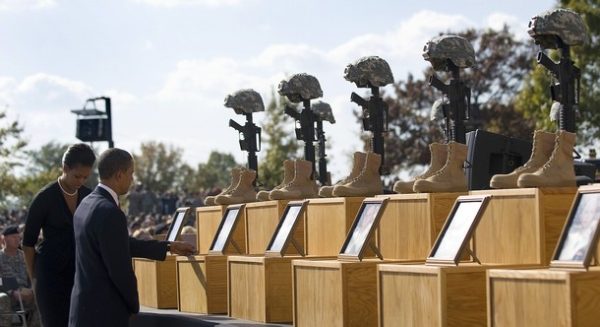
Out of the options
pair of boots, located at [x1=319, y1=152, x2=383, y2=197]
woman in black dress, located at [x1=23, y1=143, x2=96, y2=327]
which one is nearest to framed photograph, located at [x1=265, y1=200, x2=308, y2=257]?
pair of boots, located at [x1=319, y1=152, x2=383, y2=197]

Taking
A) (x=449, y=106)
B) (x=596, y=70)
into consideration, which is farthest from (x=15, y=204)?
(x=449, y=106)

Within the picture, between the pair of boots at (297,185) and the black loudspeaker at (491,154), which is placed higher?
the black loudspeaker at (491,154)

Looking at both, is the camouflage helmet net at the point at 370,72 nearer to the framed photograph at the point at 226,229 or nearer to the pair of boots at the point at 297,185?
the pair of boots at the point at 297,185

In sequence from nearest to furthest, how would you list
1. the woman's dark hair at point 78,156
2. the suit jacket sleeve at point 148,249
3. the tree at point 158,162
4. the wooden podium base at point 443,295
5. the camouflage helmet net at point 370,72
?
the wooden podium base at point 443,295, the suit jacket sleeve at point 148,249, the woman's dark hair at point 78,156, the camouflage helmet net at point 370,72, the tree at point 158,162

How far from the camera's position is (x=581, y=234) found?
8.92 m

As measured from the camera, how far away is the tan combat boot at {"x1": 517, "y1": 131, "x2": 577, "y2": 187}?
401 inches

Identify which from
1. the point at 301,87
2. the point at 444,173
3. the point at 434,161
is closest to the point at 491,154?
the point at 301,87

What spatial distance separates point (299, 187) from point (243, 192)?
2.07 metres

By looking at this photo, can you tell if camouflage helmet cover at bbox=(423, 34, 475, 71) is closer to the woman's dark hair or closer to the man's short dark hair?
the woman's dark hair

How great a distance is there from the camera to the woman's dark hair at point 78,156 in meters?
10.9

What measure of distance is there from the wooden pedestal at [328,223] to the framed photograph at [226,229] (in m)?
1.69

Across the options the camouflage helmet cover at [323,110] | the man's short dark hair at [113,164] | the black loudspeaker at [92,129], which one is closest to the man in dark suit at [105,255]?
the man's short dark hair at [113,164]

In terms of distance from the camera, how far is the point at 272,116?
63.5 m

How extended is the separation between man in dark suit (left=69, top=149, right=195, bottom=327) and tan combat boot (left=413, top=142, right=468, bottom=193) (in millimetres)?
3066
